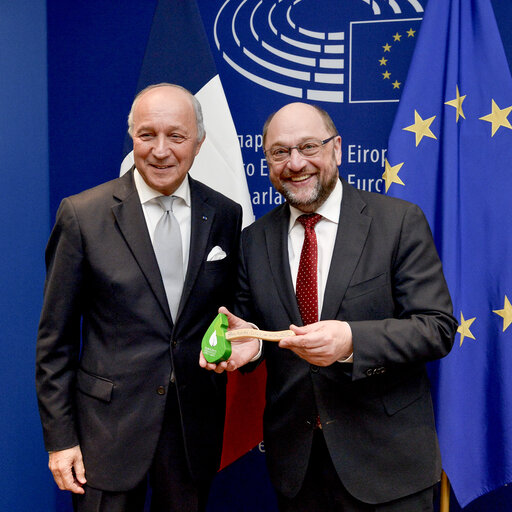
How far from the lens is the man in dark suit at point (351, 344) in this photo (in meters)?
1.53

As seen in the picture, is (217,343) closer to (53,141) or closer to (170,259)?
(170,259)

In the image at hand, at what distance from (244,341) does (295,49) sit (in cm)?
158

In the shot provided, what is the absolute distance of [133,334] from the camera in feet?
5.32

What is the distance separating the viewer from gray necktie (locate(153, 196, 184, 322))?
5.43 feet

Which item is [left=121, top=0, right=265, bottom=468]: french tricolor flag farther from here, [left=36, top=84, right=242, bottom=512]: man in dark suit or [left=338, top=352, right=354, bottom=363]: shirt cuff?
[left=338, top=352, right=354, bottom=363]: shirt cuff

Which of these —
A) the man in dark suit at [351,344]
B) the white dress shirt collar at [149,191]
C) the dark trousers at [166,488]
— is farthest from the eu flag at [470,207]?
the dark trousers at [166,488]

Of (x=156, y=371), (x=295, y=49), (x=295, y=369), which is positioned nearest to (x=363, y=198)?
(x=295, y=369)

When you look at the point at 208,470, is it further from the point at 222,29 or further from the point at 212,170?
the point at 222,29

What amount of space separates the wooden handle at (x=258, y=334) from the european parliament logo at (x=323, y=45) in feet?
5.04

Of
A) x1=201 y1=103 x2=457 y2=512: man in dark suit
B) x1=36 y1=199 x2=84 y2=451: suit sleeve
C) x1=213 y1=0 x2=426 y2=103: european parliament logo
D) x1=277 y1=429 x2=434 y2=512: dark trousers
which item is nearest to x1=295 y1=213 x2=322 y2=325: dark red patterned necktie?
x1=201 y1=103 x2=457 y2=512: man in dark suit

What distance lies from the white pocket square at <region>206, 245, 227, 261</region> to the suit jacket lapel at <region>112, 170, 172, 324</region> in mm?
185

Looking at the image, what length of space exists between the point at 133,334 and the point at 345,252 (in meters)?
0.68

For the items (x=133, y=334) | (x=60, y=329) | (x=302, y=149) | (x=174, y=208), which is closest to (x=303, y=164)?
(x=302, y=149)

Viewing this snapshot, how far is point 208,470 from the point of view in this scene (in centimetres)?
174
